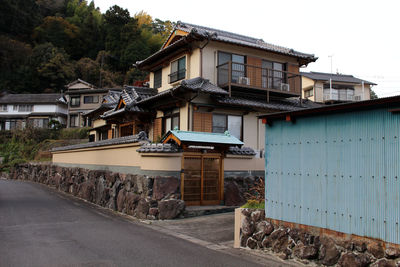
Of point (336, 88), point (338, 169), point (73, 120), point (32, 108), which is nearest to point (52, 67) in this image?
point (32, 108)

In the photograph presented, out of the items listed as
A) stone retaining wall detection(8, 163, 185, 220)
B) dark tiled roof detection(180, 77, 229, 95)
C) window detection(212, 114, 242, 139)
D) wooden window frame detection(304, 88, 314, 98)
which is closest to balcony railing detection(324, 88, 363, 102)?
wooden window frame detection(304, 88, 314, 98)

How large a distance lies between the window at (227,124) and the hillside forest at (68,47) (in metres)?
46.2

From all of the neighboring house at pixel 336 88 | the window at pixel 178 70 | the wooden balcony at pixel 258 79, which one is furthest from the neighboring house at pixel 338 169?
the neighboring house at pixel 336 88

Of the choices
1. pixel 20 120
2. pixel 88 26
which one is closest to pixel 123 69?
pixel 88 26

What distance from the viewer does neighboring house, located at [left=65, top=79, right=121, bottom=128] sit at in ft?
185

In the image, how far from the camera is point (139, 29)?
6919cm

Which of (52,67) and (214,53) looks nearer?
(214,53)

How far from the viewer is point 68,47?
73188 millimetres

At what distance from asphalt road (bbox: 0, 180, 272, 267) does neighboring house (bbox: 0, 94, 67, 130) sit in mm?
47649

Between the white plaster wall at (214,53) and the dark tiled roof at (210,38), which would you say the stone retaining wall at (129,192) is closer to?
the white plaster wall at (214,53)

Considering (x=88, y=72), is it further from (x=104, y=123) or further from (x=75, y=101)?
(x=104, y=123)

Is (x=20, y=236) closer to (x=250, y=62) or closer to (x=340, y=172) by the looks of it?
(x=340, y=172)

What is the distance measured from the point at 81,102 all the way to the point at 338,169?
5618 cm

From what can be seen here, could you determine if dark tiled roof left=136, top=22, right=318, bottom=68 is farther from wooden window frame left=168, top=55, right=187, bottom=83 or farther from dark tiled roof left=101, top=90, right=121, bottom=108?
dark tiled roof left=101, top=90, right=121, bottom=108
